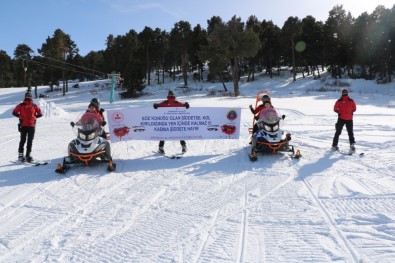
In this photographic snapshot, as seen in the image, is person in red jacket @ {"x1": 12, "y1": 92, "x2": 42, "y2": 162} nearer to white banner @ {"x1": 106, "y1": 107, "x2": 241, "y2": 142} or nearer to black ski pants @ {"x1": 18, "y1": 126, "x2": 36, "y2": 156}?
black ski pants @ {"x1": 18, "y1": 126, "x2": 36, "y2": 156}

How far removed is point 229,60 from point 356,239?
38.2 metres

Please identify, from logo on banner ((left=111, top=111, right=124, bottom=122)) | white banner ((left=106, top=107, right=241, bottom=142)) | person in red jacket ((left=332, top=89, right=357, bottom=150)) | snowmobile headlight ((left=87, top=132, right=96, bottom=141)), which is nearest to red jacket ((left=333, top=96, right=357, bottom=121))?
person in red jacket ((left=332, top=89, right=357, bottom=150))

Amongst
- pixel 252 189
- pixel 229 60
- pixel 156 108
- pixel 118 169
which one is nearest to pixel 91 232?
pixel 252 189

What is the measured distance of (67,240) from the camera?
4.94m

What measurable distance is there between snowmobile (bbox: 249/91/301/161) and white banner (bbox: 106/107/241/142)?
1.22 metres

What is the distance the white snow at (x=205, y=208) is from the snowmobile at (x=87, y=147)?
0.25m

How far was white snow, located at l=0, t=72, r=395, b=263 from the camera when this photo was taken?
14.9 ft

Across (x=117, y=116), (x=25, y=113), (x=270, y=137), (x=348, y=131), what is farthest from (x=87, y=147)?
(x=348, y=131)

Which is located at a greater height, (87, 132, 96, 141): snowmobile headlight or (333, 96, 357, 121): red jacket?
(333, 96, 357, 121): red jacket

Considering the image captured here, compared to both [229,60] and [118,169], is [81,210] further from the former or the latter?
[229,60]

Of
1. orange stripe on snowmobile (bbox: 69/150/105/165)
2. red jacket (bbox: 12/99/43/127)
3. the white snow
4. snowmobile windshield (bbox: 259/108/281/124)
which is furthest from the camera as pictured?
snowmobile windshield (bbox: 259/108/281/124)

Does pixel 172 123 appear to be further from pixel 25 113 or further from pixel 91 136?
pixel 25 113

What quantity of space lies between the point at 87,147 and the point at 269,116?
16.0ft

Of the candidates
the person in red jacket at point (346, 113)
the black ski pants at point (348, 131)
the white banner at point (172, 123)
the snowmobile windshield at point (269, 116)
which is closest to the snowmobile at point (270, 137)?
the snowmobile windshield at point (269, 116)
